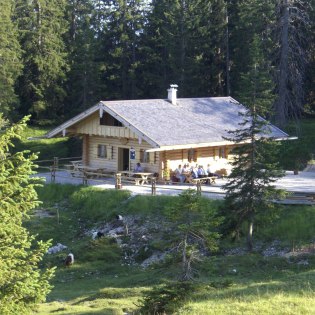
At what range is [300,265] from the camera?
2230cm

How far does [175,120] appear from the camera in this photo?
114 ft

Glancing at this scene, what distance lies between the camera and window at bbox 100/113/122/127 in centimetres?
3509

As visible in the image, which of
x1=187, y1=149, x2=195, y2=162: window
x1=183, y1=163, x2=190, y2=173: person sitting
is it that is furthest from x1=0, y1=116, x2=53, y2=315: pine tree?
x1=187, y1=149, x2=195, y2=162: window

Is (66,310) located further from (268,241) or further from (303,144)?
(303,144)

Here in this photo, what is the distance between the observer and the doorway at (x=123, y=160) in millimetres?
35500

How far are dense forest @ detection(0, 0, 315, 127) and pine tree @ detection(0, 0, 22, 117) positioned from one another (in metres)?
0.08

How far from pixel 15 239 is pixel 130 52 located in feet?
155

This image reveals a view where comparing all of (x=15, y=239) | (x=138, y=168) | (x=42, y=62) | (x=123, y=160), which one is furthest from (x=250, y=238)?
(x=42, y=62)

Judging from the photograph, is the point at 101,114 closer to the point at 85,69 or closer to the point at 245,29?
the point at 85,69

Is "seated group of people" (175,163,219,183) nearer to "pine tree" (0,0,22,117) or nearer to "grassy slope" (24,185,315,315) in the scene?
"grassy slope" (24,185,315,315)

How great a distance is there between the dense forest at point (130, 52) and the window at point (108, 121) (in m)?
15.9

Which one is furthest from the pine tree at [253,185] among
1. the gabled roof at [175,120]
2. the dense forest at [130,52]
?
the dense forest at [130,52]

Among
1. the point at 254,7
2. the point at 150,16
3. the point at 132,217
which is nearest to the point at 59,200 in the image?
the point at 132,217

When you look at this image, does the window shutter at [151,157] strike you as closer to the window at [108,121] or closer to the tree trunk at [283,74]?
the window at [108,121]
